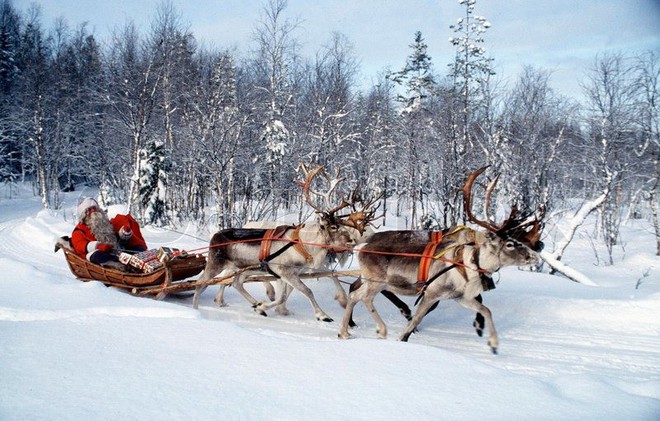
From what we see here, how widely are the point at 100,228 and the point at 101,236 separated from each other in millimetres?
137

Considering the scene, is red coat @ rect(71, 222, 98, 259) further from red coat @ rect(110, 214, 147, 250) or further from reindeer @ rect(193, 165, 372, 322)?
reindeer @ rect(193, 165, 372, 322)

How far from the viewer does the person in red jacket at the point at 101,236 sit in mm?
7414

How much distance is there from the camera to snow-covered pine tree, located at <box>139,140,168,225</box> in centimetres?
2245

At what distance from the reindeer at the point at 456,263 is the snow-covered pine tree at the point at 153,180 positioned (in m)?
18.4

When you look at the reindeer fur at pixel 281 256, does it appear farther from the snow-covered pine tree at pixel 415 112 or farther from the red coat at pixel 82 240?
the snow-covered pine tree at pixel 415 112

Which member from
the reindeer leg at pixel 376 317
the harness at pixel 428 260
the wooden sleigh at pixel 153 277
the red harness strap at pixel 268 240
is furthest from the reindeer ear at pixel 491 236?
the red harness strap at pixel 268 240

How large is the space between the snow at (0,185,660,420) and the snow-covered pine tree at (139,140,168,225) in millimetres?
16514

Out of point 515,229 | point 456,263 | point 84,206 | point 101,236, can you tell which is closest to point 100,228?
point 101,236

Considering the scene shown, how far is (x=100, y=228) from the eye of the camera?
309 inches

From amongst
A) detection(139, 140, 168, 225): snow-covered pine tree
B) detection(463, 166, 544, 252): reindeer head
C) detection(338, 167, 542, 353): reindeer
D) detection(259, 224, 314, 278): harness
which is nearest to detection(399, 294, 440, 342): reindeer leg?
detection(338, 167, 542, 353): reindeer

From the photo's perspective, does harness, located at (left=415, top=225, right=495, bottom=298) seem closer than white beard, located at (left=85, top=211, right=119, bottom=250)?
Yes

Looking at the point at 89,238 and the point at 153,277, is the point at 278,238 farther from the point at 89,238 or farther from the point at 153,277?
the point at 89,238

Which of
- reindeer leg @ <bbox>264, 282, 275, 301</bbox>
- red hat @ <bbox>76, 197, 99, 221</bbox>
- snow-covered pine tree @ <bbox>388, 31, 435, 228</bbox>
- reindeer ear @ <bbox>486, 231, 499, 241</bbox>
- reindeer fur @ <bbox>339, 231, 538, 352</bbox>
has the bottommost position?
reindeer leg @ <bbox>264, 282, 275, 301</bbox>

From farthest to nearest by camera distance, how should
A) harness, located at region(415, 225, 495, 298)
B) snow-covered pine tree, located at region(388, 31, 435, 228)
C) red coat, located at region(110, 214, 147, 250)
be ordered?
snow-covered pine tree, located at region(388, 31, 435, 228)
red coat, located at region(110, 214, 147, 250)
harness, located at region(415, 225, 495, 298)
